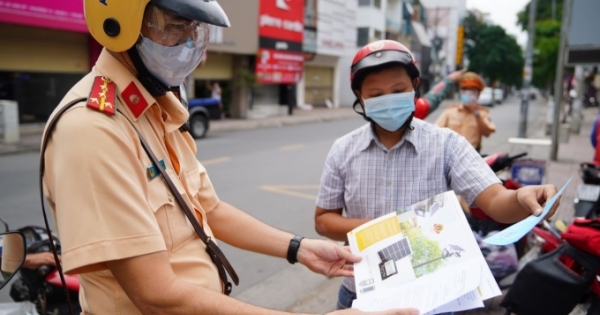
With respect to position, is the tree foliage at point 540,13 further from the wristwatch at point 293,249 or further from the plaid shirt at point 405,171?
the wristwatch at point 293,249

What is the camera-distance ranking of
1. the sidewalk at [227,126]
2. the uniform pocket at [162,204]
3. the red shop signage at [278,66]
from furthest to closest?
the red shop signage at [278,66]
the sidewalk at [227,126]
the uniform pocket at [162,204]

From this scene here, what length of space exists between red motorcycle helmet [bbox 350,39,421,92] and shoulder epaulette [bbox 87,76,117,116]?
3.60 feet

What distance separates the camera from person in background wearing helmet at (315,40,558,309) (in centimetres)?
201

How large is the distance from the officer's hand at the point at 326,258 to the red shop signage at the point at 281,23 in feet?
65.4

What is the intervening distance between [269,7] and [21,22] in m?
11.2

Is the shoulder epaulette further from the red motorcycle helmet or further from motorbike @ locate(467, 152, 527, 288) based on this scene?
motorbike @ locate(467, 152, 527, 288)

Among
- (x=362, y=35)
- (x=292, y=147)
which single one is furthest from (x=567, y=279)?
(x=362, y=35)

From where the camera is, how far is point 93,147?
3.70ft

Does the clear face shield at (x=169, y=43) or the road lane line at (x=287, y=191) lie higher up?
the clear face shield at (x=169, y=43)

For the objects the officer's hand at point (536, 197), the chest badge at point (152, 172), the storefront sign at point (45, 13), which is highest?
the storefront sign at point (45, 13)

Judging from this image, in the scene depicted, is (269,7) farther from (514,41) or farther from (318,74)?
(514,41)

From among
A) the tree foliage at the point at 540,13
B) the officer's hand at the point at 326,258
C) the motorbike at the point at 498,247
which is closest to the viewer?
the officer's hand at the point at 326,258

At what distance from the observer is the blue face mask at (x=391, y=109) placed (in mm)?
2119

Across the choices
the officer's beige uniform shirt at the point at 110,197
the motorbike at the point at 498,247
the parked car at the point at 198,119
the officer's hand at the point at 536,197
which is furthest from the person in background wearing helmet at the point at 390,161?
the parked car at the point at 198,119
